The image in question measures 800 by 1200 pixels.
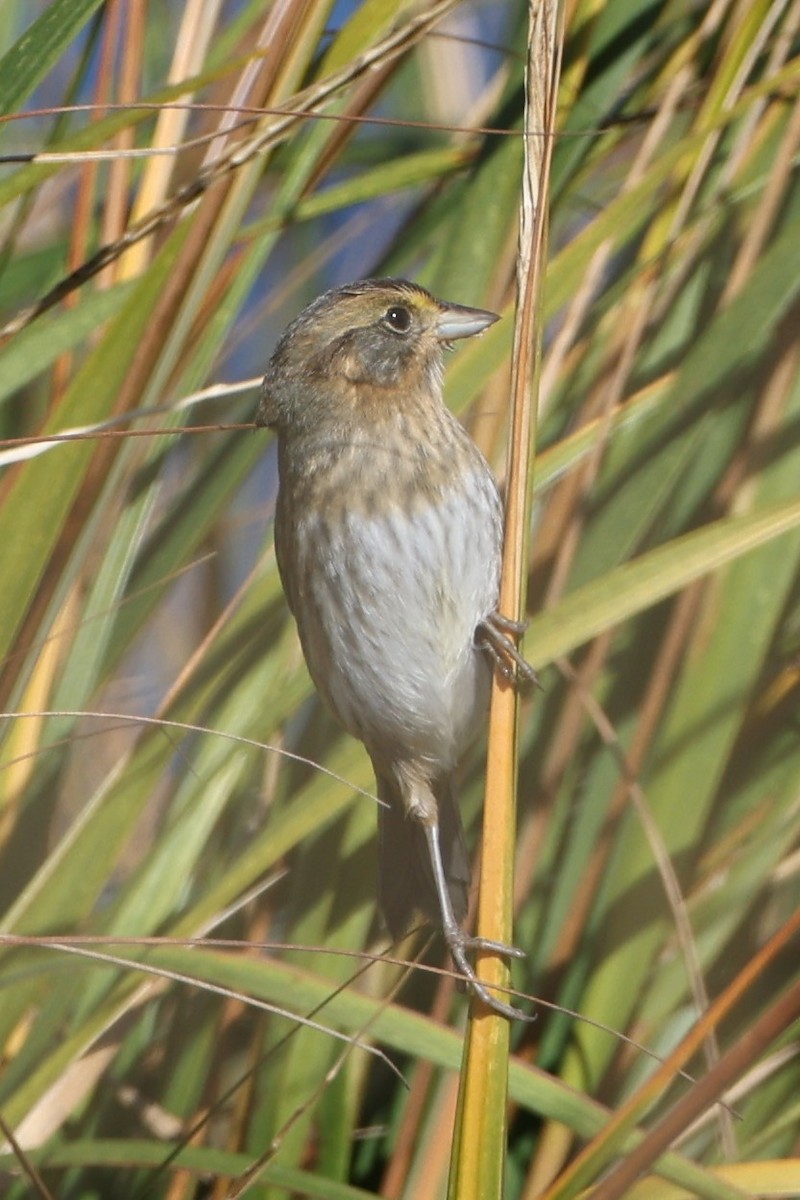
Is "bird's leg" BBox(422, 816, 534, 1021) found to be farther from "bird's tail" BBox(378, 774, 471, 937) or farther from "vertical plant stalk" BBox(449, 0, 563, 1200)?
"vertical plant stalk" BBox(449, 0, 563, 1200)

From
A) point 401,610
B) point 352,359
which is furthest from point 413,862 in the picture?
point 352,359

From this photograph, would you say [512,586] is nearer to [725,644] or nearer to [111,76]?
[725,644]

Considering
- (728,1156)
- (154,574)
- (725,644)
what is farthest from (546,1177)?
(154,574)

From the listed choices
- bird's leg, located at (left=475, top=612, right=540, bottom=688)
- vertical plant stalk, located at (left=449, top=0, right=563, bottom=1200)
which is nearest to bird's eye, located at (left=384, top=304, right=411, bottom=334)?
bird's leg, located at (left=475, top=612, right=540, bottom=688)

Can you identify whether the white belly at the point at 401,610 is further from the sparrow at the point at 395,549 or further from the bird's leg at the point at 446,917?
the bird's leg at the point at 446,917

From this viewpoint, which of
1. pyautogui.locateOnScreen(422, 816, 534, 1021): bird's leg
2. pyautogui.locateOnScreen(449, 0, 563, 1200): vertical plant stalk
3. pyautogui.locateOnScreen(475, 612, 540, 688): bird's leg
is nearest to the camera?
pyautogui.locateOnScreen(449, 0, 563, 1200): vertical plant stalk

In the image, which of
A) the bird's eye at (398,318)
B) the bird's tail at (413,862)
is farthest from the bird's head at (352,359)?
the bird's tail at (413,862)

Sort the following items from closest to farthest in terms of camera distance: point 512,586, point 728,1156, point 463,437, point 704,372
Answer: point 512,586 < point 728,1156 < point 704,372 < point 463,437

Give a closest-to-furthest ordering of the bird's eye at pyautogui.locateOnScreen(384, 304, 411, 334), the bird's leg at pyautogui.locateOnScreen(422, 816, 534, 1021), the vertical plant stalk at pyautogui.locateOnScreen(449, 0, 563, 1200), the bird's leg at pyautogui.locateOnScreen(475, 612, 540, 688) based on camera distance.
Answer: the vertical plant stalk at pyautogui.locateOnScreen(449, 0, 563, 1200), the bird's leg at pyautogui.locateOnScreen(475, 612, 540, 688), the bird's leg at pyautogui.locateOnScreen(422, 816, 534, 1021), the bird's eye at pyautogui.locateOnScreen(384, 304, 411, 334)
